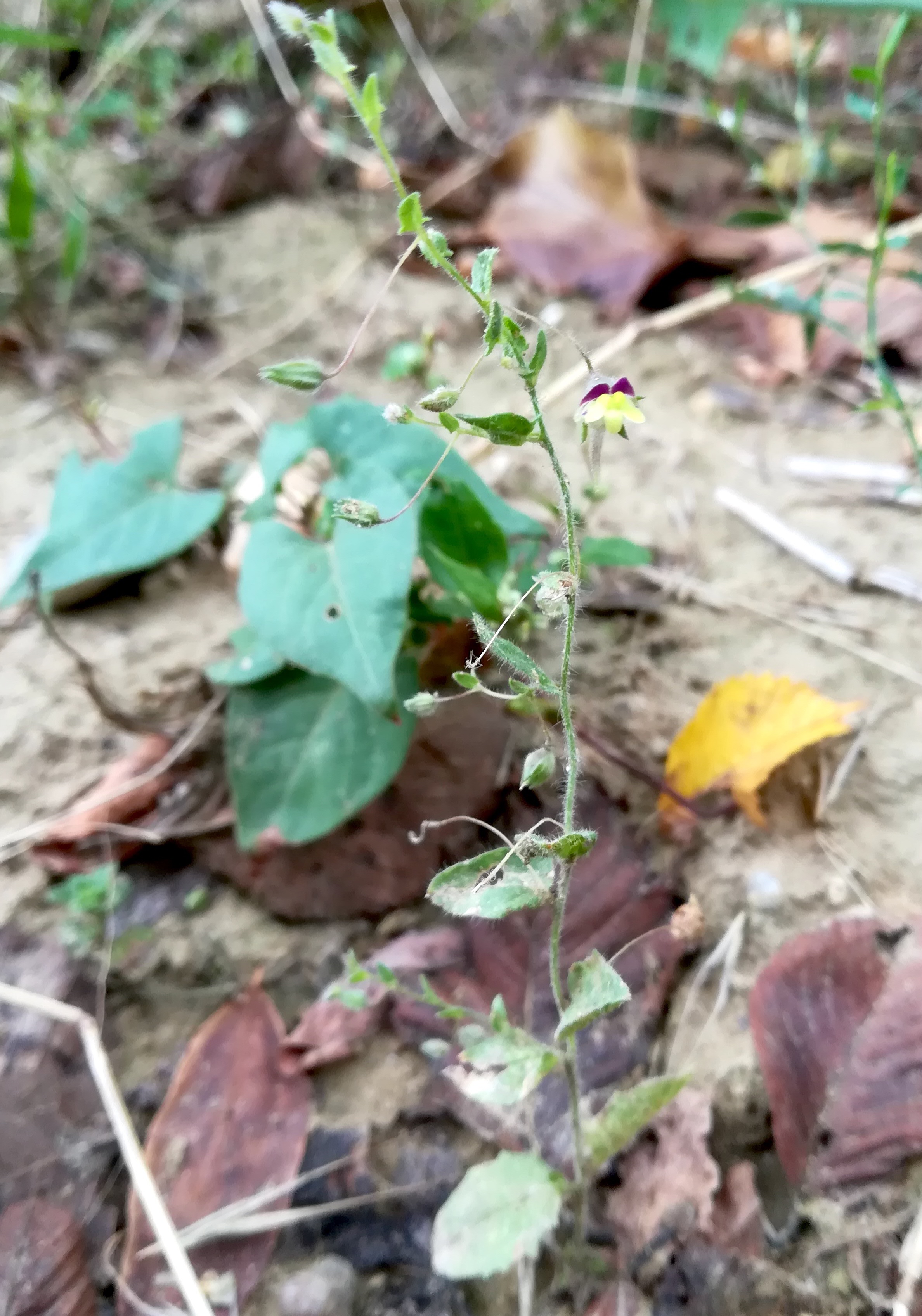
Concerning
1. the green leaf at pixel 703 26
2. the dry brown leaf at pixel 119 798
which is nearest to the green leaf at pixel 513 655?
the dry brown leaf at pixel 119 798

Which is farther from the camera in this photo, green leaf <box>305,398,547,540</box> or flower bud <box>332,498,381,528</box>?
green leaf <box>305,398,547,540</box>

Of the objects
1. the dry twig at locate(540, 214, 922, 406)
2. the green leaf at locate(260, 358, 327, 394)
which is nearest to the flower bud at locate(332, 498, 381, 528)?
the green leaf at locate(260, 358, 327, 394)

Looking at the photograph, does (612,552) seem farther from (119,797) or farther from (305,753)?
(119,797)

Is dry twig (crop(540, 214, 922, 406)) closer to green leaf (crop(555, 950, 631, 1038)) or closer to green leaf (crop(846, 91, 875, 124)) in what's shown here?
green leaf (crop(846, 91, 875, 124))

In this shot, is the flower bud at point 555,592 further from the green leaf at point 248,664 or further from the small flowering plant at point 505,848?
the green leaf at point 248,664

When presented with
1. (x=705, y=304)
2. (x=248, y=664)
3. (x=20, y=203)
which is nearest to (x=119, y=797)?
(x=248, y=664)

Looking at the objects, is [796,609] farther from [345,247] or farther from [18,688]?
[345,247]

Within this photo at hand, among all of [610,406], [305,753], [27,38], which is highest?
[27,38]
